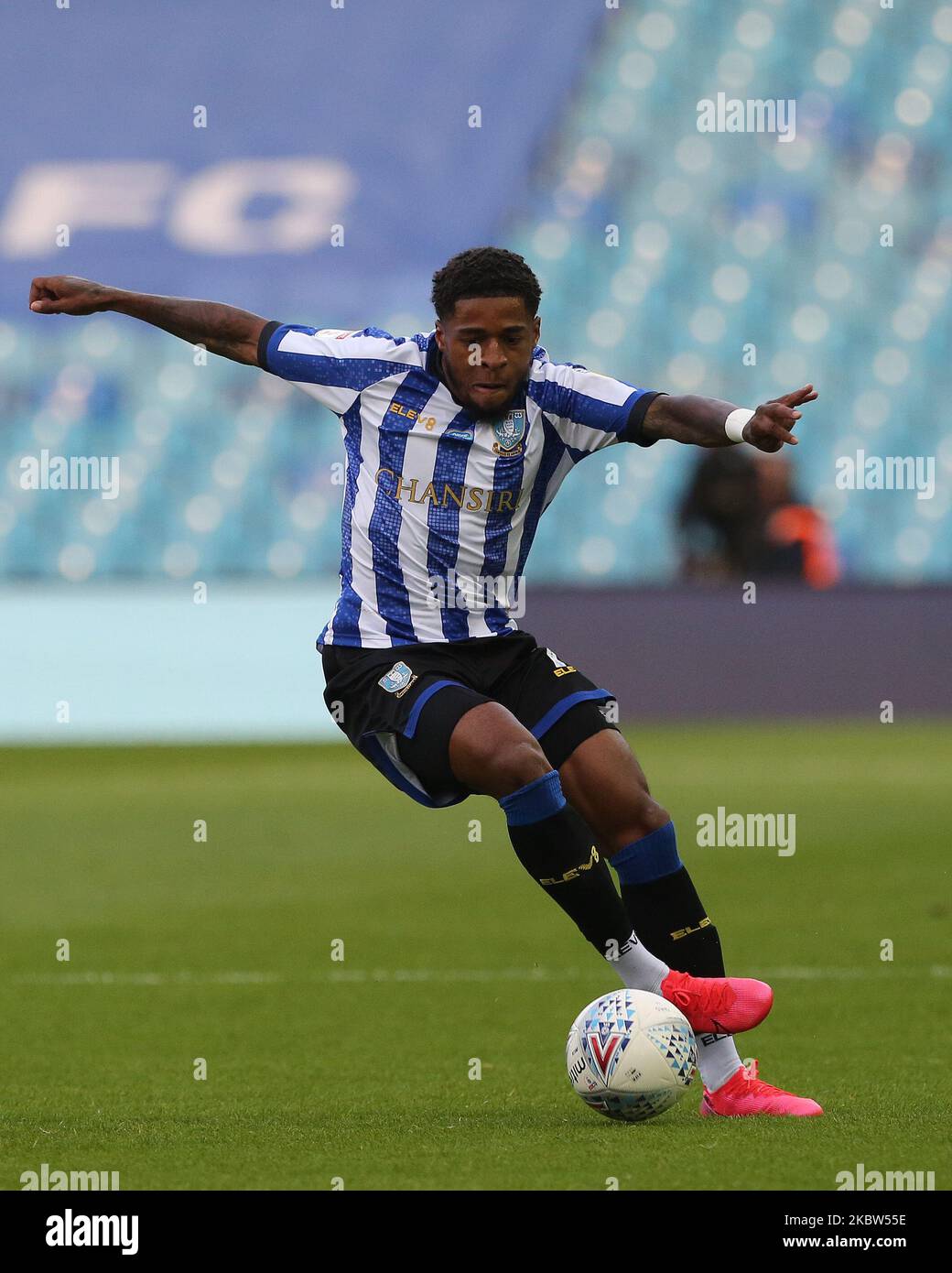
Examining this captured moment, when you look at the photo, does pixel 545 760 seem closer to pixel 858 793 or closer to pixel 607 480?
pixel 858 793

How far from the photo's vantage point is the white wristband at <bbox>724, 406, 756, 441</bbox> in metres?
4.74

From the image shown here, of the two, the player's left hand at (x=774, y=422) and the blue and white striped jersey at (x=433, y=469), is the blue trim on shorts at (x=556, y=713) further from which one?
the player's left hand at (x=774, y=422)

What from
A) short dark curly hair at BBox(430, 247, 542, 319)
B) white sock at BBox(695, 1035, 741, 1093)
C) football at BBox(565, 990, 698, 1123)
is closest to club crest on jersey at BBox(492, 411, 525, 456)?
short dark curly hair at BBox(430, 247, 542, 319)

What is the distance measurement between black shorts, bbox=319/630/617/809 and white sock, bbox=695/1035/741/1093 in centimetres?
76

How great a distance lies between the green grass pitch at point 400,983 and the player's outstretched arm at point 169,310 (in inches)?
75.4

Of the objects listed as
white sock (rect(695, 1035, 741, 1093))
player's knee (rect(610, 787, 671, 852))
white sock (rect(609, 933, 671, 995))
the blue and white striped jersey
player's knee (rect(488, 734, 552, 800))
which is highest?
the blue and white striped jersey

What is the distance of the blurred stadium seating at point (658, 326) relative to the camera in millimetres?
19109

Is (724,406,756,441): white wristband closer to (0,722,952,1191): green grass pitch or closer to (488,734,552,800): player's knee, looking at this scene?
(488,734,552,800): player's knee

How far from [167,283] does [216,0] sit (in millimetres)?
3375

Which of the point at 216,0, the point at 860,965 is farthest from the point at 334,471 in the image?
the point at 860,965

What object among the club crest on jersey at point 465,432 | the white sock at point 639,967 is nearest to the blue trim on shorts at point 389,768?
the white sock at point 639,967

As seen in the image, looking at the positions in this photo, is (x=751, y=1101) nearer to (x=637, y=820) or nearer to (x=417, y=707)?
(x=637, y=820)

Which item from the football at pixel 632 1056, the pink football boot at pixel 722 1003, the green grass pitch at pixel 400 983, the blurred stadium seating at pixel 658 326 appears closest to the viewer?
the green grass pitch at pixel 400 983

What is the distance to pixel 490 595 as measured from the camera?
517cm
